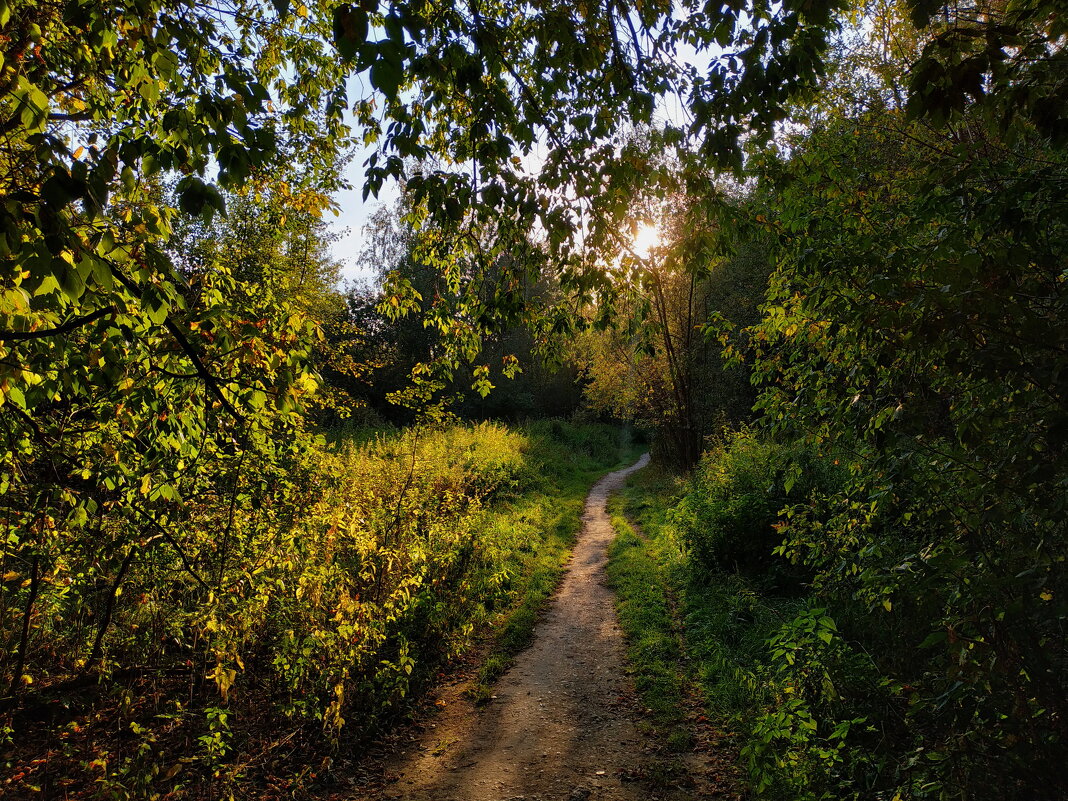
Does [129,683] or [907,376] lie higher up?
[907,376]

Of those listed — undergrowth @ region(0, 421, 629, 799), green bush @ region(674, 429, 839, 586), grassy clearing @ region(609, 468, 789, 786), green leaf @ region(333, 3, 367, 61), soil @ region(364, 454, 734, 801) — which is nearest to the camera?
green leaf @ region(333, 3, 367, 61)

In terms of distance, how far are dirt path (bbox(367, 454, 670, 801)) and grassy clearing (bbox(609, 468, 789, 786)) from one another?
33cm

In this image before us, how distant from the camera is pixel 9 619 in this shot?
4.23m

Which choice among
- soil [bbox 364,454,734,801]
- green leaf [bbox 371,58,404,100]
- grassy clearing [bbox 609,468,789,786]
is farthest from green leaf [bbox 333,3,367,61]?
soil [bbox 364,454,734,801]

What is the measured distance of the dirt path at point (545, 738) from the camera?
180 inches

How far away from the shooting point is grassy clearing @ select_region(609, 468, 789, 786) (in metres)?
5.30

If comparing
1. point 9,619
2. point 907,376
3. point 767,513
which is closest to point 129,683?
point 9,619

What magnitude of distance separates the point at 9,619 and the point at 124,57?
4.21 meters

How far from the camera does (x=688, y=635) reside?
706 cm

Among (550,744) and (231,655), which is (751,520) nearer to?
(550,744)

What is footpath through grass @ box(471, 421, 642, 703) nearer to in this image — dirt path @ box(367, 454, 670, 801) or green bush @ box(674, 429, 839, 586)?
dirt path @ box(367, 454, 670, 801)

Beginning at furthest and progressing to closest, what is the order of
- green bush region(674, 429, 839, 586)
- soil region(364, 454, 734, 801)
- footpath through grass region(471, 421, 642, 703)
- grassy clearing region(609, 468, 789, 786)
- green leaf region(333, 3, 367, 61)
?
1. green bush region(674, 429, 839, 586)
2. footpath through grass region(471, 421, 642, 703)
3. grassy clearing region(609, 468, 789, 786)
4. soil region(364, 454, 734, 801)
5. green leaf region(333, 3, 367, 61)

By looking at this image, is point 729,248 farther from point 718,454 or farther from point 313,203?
point 718,454

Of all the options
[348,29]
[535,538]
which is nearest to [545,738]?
[348,29]
